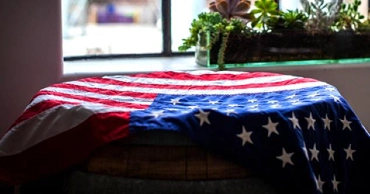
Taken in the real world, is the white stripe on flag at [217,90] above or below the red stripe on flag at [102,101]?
above

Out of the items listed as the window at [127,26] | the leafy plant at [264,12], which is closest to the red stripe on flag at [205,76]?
the leafy plant at [264,12]

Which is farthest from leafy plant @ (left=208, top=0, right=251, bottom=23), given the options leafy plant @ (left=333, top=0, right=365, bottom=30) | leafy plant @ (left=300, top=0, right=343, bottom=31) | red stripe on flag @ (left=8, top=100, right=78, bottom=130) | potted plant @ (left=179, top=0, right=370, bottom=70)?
red stripe on flag @ (left=8, top=100, right=78, bottom=130)

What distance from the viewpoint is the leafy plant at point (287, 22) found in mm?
2043

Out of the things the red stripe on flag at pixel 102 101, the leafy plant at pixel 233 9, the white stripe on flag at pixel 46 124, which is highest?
the leafy plant at pixel 233 9

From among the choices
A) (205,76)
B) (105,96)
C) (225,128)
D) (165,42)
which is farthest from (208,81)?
(165,42)

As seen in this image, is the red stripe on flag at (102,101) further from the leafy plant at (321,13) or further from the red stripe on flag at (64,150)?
the leafy plant at (321,13)

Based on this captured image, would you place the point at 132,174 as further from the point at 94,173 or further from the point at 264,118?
the point at 264,118

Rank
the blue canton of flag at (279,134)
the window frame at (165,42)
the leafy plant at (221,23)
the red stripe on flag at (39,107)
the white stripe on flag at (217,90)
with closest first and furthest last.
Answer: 1. the blue canton of flag at (279,134)
2. the red stripe on flag at (39,107)
3. the white stripe on flag at (217,90)
4. the leafy plant at (221,23)
5. the window frame at (165,42)

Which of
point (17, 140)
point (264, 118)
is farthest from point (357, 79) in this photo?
point (17, 140)

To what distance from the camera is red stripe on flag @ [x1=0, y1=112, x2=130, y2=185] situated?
115 cm

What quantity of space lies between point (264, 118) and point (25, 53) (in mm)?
930

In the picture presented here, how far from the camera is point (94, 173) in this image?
1166 millimetres

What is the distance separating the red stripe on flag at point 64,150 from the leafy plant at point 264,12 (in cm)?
100

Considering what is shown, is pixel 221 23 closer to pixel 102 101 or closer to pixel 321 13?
pixel 321 13
